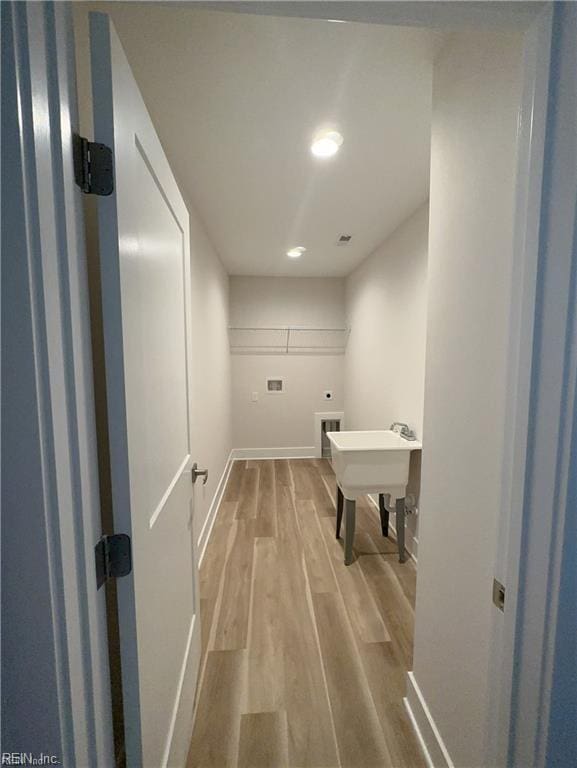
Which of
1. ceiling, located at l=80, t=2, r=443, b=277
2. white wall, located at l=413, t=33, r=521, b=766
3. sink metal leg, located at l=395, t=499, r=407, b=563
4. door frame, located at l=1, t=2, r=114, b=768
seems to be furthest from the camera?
sink metal leg, located at l=395, t=499, r=407, b=563

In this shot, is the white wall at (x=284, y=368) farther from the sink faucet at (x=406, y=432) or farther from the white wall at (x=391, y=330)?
the sink faucet at (x=406, y=432)

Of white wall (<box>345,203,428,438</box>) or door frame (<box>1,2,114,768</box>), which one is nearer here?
door frame (<box>1,2,114,768</box>)

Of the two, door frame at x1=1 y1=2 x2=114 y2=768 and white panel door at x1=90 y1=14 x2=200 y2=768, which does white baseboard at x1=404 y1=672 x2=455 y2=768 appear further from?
door frame at x1=1 y1=2 x2=114 y2=768

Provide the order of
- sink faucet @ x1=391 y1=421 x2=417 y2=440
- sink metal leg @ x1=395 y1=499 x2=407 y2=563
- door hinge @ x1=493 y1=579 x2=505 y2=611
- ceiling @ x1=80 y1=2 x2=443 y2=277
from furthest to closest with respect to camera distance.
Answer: sink faucet @ x1=391 y1=421 x2=417 y2=440 < sink metal leg @ x1=395 y1=499 x2=407 y2=563 < ceiling @ x1=80 y1=2 x2=443 y2=277 < door hinge @ x1=493 y1=579 x2=505 y2=611

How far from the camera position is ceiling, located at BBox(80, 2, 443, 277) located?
3.27 ft

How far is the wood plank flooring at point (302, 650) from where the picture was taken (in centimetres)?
112

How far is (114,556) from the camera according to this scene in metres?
0.65

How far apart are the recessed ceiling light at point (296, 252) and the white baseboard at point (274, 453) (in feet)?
8.26

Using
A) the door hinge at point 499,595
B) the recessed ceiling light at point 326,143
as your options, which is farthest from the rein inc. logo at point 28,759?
the recessed ceiling light at point 326,143

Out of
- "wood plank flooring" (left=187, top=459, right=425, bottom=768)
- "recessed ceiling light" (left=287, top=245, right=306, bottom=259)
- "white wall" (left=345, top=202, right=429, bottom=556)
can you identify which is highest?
"recessed ceiling light" (left=287, top=245, right=306, bottom=259)

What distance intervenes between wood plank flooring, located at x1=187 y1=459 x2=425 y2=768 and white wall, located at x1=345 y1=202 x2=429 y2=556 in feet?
1.98

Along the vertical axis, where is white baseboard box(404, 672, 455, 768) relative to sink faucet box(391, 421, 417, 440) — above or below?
below

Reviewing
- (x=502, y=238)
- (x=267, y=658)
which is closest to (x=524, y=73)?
(x=502, y=238)

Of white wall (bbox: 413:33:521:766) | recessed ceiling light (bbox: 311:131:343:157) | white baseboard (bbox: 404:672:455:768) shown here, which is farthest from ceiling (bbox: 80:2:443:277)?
white baseboard (bbox: 404:672:455:768)
